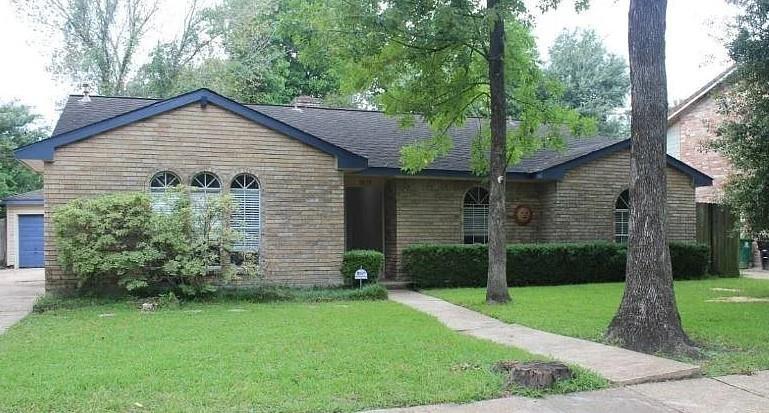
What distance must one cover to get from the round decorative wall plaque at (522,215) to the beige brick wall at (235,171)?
544 cm

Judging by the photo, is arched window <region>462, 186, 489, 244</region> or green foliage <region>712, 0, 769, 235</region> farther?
arched window <region>462, 186, 489, 244</region>

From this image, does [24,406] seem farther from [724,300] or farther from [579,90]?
[579,90]

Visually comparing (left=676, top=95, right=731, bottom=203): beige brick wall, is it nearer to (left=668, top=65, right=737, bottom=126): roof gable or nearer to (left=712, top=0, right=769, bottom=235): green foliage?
(left=668, top=65, right=737, bottom=126): roof gable

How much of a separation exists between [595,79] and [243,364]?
124 ft

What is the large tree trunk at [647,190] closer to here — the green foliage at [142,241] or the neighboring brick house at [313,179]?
the neighboring brick house at [313,179]

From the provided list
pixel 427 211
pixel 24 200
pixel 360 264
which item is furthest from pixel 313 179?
pixel 24 200

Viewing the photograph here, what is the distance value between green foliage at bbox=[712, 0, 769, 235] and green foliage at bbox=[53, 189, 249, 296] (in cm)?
975

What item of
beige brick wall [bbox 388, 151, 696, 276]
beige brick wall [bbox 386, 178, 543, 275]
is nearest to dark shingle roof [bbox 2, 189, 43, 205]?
beige brick wall [bbox 386, 178, 543, 275]

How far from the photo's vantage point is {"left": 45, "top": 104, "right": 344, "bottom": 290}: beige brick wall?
40.8 feet

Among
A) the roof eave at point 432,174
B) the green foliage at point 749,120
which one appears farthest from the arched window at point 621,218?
the green foliage at point 749,120

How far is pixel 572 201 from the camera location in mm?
16984

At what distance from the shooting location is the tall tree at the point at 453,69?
10969mm

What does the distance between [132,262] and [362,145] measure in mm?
7065

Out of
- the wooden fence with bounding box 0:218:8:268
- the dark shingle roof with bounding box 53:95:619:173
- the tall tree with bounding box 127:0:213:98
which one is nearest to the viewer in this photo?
the dark shingle roof with bounding box 53:95:619:173
